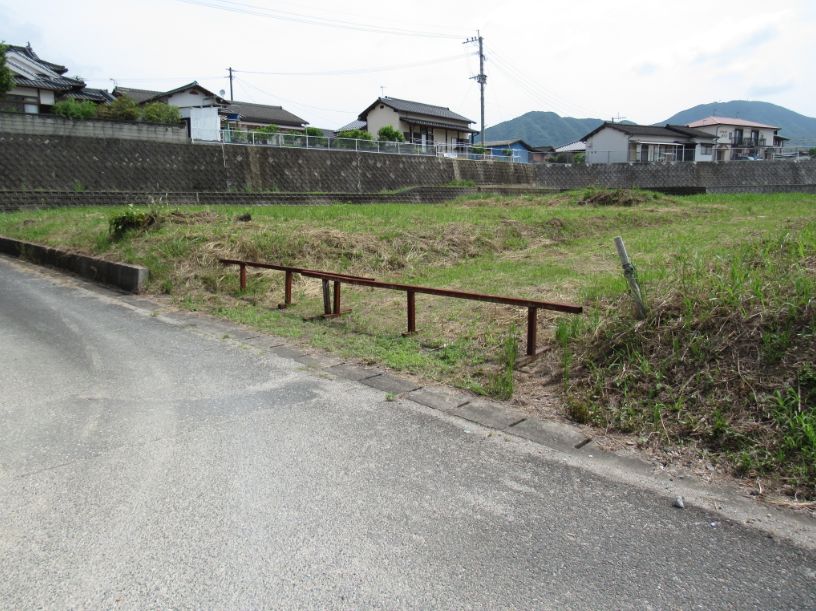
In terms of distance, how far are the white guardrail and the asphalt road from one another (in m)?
24.5

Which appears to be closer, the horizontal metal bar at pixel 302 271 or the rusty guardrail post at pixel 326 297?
the horizontal metal bar at pixel 302 271

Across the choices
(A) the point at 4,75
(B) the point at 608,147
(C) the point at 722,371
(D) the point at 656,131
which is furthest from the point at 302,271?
(D) the point at 656,131

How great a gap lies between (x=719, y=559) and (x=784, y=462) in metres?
1.06

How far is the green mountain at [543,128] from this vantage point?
536 feet

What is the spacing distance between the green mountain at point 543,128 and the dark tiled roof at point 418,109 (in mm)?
109342

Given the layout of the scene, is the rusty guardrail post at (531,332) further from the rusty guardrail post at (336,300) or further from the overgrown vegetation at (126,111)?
the overgrown vegetation at (126,111)

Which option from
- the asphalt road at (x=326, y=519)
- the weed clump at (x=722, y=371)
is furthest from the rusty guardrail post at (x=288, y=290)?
the weed clump at (x=722, y=371)

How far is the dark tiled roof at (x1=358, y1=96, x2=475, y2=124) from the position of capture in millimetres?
45750

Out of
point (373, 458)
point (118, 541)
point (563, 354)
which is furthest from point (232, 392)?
point (563, 354)

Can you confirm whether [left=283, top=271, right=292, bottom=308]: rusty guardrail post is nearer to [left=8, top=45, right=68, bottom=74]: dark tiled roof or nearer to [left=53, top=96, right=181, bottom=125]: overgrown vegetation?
[left=53, top=96, right=181, bottom=125]: overgrown vegetation

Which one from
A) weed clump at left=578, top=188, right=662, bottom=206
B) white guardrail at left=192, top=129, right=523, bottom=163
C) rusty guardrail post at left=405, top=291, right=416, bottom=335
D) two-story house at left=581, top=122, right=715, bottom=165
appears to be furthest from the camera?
two-story house at left=581, top=122, right=715, bottom=165

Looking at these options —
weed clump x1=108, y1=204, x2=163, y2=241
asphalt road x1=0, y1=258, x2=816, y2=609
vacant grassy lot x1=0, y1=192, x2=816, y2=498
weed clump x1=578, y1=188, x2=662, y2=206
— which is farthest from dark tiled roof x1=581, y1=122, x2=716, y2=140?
asphalt road x1=0, y1=258, x2=816, y2=609

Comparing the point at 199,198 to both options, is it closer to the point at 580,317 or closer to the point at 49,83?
the point at 49,83

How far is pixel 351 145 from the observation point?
31.5 meters
